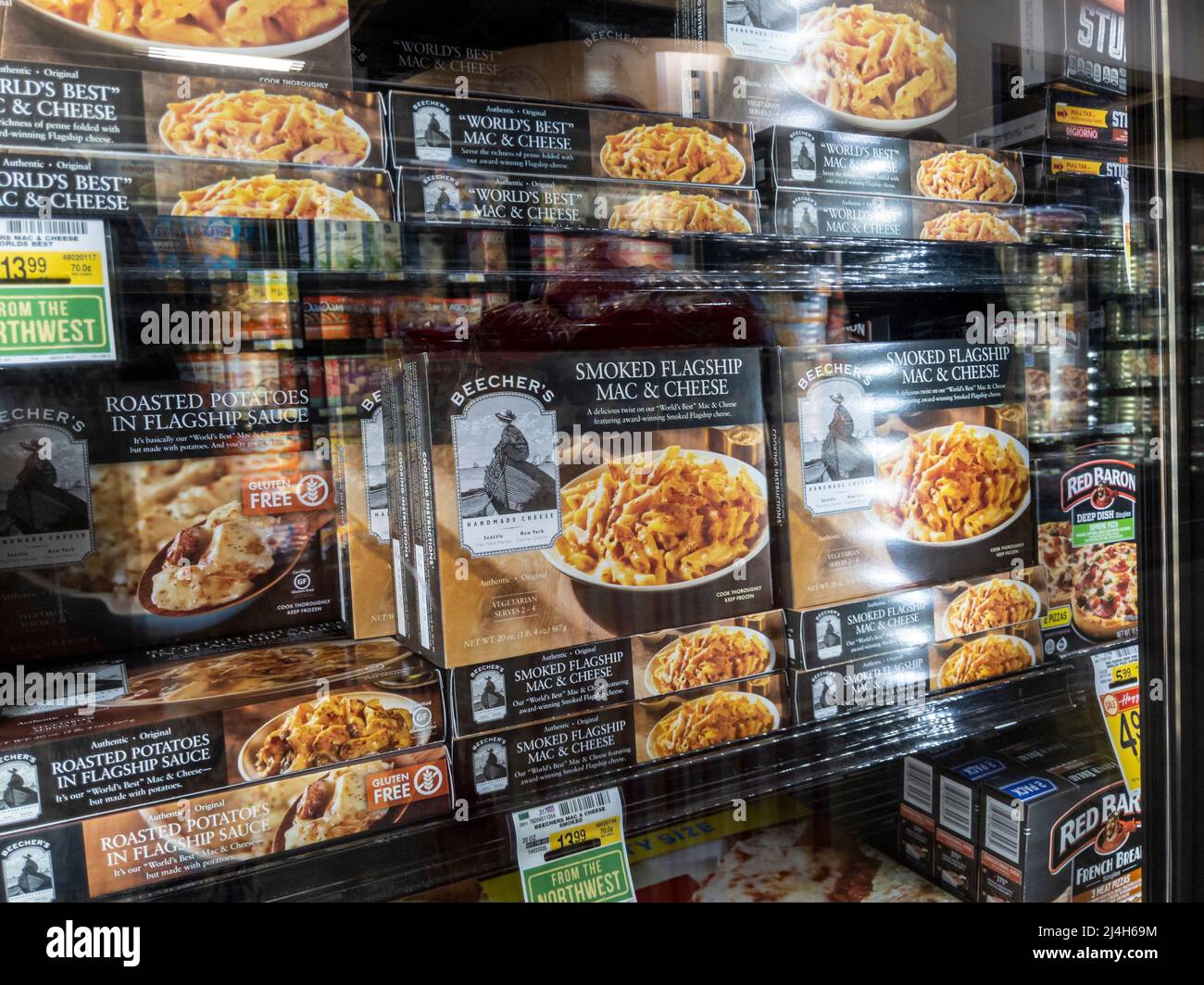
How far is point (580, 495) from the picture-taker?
0.99 metres

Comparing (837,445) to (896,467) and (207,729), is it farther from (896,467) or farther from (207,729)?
(207,729)

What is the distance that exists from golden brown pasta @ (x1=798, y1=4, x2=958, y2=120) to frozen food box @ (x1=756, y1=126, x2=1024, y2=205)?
0.24 feet

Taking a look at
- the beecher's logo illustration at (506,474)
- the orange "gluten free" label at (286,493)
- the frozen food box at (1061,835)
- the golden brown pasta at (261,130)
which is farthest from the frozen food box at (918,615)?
the golden brown pasta at (261,130)

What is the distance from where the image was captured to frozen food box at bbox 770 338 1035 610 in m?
1.10

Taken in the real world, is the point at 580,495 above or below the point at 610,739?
above

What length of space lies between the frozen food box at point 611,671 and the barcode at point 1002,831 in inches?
18.1

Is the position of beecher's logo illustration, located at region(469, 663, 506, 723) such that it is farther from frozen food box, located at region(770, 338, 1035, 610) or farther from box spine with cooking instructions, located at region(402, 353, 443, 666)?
frozen food box, located at region(770, 338, 1035, 610)

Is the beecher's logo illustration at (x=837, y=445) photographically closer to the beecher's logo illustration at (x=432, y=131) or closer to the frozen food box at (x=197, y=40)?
the beecher's logo illustration at (x=432, y=131)

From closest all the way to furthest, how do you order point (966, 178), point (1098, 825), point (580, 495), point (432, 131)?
1. point (432, 131)
2. point (580, 495)
3. point (966, 178)
4. point (1098, 825)

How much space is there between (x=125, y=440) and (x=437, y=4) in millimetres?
642

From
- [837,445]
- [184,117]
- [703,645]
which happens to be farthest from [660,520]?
[184,117]

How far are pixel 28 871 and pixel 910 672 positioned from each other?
1.02 metres
